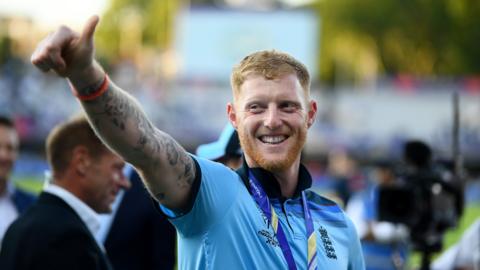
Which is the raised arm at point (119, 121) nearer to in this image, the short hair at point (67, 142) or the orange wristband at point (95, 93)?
the orange wristband at point (95, 93)

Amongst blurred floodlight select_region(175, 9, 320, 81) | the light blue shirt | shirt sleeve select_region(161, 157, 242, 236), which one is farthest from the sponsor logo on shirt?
blurred floodlight select_region(175, 9, 320, 81)

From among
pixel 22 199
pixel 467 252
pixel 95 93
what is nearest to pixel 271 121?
Answer: pixel 95 93

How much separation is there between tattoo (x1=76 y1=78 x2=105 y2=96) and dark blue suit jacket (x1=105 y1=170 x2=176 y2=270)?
2.47 metres

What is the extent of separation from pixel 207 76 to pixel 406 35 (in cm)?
2667

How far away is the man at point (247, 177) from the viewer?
8.95 ft

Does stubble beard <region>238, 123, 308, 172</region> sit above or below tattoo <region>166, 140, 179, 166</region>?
below

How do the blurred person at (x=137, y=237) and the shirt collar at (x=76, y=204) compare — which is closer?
the shirt collar at (x=76, y=204)

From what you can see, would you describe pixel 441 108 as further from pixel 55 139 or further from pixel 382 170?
pixel 55 139

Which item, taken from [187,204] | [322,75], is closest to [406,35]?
[322,75]

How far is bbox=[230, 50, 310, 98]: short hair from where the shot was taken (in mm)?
3113

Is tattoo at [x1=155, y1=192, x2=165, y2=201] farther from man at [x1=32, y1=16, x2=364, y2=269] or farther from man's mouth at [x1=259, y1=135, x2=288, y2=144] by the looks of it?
man's mouth at [x1=259, y1=135, x2=288, y2=144]

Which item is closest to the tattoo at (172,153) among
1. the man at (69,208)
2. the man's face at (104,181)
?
the man at (69,208)

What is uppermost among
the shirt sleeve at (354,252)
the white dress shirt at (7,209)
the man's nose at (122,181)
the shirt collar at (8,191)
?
the shirt sleeve at (354,252)

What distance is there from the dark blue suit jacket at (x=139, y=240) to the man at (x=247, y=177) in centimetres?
179
